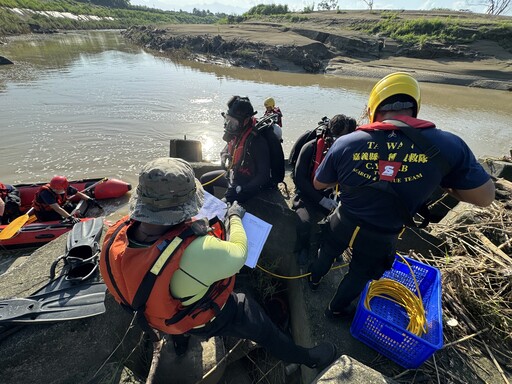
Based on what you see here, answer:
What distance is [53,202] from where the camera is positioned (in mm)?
5160

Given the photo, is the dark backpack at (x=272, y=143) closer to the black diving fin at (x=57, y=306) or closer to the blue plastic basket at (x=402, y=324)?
the blue plastic basket at (x=402, y=324)

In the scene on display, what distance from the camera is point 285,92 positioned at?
1677 cm

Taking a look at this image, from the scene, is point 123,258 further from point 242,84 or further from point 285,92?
point 242,84

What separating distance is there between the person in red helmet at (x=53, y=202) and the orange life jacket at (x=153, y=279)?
4.18 metres

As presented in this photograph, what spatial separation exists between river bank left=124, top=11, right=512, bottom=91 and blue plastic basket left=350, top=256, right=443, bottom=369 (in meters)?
22.4

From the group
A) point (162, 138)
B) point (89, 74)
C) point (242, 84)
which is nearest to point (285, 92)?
point (242, 84)

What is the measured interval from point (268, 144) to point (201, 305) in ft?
7.96

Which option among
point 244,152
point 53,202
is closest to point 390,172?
point 244,152

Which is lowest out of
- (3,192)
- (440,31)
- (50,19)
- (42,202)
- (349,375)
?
(42,202)

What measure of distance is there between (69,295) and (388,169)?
3066 mm

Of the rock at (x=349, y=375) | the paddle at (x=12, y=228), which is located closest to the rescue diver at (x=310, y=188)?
the rock at (x=349, y=375)

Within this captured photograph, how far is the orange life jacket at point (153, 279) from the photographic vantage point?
59.9 inches

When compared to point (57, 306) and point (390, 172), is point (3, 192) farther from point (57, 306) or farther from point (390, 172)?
point (390, 172)

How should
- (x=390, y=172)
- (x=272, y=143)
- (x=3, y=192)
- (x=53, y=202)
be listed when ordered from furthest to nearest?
(x=3, y=192), (x=53, y=202), (x=272, y=143), (x=390, y=172)
